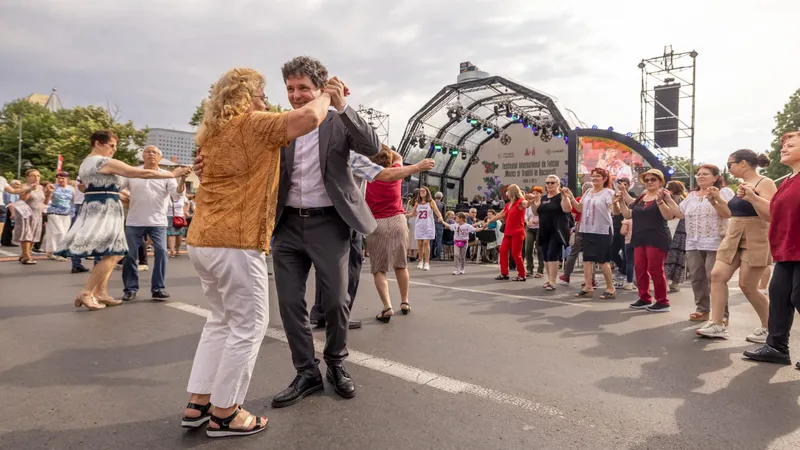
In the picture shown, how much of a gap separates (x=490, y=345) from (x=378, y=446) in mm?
2133

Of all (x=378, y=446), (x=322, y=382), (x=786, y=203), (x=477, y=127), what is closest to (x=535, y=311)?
(x=786, y=203)

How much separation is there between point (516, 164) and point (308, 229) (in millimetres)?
28571

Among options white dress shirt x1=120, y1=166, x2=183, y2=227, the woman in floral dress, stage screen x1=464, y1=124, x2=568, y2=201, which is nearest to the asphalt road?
the woman in floral dress

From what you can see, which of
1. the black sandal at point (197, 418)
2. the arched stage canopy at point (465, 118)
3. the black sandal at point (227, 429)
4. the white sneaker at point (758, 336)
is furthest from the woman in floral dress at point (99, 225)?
the arched stage canopy at point (465, 118)

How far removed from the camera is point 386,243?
516cm

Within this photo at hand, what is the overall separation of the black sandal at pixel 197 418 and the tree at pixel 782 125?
142ft

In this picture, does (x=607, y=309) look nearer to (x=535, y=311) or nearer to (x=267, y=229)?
(x=535, y=311)

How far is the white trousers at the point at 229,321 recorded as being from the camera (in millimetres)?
2352

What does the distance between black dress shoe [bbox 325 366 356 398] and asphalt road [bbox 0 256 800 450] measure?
7 cm

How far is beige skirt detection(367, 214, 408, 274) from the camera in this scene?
203 inches

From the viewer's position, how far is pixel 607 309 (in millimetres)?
6312

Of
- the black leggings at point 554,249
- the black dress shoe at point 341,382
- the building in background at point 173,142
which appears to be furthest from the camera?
the building in background at point 173,142

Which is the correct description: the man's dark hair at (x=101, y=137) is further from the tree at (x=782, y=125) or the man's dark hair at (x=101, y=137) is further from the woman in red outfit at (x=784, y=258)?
the tree at (x=782, y=125)

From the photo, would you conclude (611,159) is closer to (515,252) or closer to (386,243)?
(515,252)
